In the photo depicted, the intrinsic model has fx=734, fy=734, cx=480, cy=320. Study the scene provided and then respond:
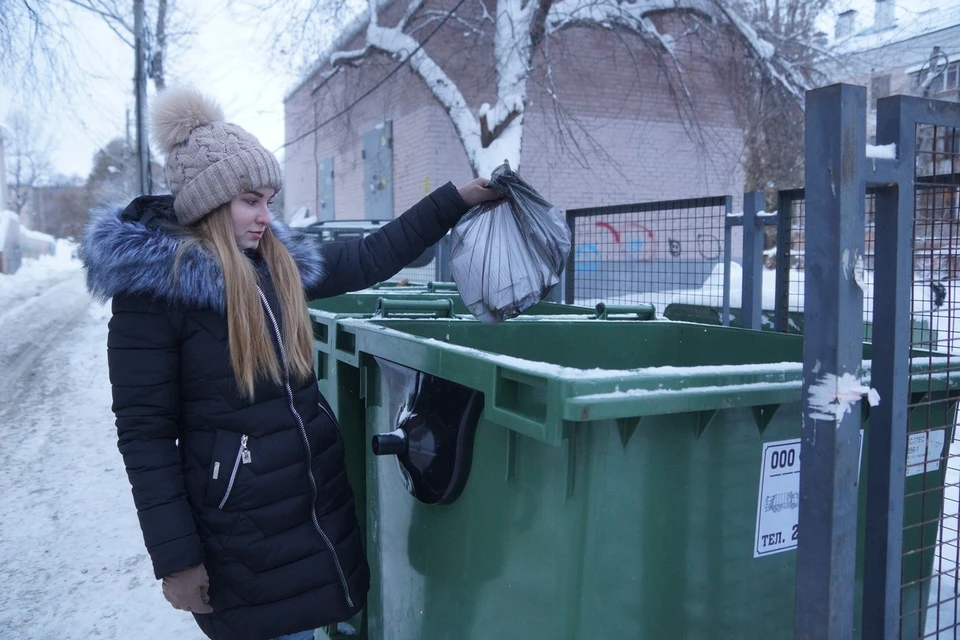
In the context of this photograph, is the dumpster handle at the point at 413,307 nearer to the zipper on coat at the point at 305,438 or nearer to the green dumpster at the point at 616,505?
the green dumpster at the point at 616,505

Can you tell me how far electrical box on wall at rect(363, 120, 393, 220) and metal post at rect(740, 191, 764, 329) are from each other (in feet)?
29.9

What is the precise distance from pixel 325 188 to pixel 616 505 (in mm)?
17681

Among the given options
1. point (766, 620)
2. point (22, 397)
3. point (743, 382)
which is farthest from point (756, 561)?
point (22, 397)

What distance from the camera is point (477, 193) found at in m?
2.16

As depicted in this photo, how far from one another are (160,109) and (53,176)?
7394 cm

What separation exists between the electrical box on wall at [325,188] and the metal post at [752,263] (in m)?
14.5

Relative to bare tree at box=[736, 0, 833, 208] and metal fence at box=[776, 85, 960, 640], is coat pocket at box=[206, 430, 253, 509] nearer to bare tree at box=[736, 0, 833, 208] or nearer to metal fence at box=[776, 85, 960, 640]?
metal fence at box=[776, 85, 960, 640]

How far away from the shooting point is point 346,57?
435 inches

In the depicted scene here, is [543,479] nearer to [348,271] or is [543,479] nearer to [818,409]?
[818,409]

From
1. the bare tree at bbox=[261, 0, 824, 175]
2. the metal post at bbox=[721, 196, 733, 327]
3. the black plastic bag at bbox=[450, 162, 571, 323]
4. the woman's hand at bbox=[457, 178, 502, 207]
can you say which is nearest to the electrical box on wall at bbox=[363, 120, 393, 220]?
the bare tree at bbox=[261, 0, 824, 175]

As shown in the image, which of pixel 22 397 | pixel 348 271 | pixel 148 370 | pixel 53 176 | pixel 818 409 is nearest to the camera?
pixel 818 409

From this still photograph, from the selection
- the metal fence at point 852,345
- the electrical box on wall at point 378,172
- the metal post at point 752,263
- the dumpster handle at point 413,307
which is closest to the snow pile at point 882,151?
the metal fence at point 852,345

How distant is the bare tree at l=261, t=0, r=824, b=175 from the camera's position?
8.54 meters

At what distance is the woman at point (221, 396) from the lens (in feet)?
5.51
